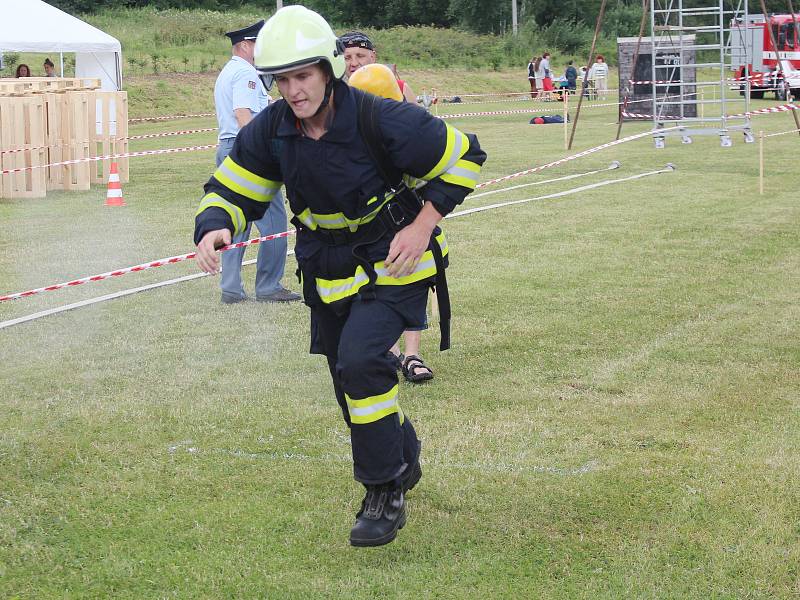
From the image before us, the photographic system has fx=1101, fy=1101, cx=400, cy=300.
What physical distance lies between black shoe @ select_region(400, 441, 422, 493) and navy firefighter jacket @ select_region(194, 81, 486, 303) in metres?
0.74

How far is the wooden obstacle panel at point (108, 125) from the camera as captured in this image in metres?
17.2

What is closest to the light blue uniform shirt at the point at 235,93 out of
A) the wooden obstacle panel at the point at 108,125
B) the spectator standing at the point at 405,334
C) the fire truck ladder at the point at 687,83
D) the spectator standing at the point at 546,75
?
the spectator standing at the point at 405,334

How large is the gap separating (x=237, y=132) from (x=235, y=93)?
31 cm

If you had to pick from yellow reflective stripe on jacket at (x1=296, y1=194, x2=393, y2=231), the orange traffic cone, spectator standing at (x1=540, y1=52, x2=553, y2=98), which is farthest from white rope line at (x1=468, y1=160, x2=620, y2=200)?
spectator standing at (x1=540, y1=52, x2=553, y2=98)

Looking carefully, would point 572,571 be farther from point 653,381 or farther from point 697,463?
point 653,381

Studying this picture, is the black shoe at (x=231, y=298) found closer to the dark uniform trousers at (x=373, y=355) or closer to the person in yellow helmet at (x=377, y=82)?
the person in yellow helmet at (x=377, y=82)

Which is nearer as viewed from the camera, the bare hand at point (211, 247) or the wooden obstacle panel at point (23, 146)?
the bare hand at point (211, 247)

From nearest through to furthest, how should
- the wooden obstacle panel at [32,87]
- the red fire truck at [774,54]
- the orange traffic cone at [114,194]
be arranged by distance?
the orange traffic cone at [114,194], the wooden obstacle panel at [32,87], the red fire truck at [774,54]

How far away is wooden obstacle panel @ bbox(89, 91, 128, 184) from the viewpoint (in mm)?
17156

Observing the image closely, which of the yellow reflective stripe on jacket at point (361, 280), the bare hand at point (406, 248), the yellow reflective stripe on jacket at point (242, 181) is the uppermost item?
the yellow reflective stripe on jacket at point (242, 181)

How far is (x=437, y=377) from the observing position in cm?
644

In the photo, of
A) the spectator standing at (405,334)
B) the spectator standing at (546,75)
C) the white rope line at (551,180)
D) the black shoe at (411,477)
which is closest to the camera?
the black shoe at (411,477)

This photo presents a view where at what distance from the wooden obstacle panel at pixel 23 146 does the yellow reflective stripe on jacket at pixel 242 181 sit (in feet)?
41.2

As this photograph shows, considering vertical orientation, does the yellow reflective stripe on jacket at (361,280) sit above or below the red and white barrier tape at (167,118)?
below
